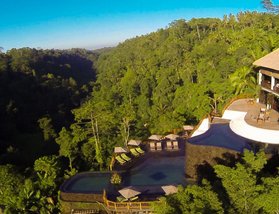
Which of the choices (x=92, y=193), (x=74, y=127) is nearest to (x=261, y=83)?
(x=92, y=193)

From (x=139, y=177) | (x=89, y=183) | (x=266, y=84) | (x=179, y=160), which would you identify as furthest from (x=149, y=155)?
(x=266, y=84)

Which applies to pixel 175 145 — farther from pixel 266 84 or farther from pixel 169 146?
pixel 266 84

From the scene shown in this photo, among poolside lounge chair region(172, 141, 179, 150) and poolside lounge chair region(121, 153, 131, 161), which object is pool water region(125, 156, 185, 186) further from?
poolside lounge chair region(172, 141, 179, 150)

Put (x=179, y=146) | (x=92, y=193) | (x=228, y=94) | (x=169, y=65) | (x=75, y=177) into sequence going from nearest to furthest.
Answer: (x=92, y=193)
(x=75, y=177)
(x=179, y=146)
(x=228, y=94)
(x=169, y=65)

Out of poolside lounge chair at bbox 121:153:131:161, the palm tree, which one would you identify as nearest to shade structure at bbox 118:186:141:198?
poolside lounge chair at bbox 121:153:131:161

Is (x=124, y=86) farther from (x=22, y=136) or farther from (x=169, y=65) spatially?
(x=22, y=136)

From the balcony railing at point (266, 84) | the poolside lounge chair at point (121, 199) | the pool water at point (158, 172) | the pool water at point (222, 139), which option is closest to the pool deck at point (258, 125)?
the pool water at point (222, 139)
